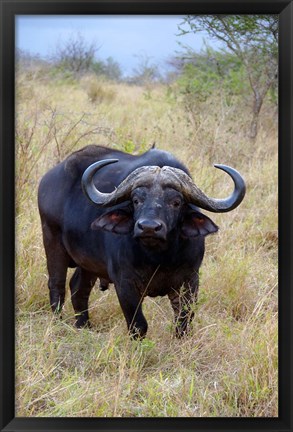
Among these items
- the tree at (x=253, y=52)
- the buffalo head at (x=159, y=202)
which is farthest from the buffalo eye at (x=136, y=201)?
the tree at (x=253, y=52)

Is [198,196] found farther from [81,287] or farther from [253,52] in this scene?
[253,52]

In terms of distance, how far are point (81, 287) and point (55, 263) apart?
0.25m

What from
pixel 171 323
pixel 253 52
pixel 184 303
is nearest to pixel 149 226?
pixel 184 303

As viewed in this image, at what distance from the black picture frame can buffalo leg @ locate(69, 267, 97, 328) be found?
1798 millimetres

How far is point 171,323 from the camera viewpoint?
5.48 meters

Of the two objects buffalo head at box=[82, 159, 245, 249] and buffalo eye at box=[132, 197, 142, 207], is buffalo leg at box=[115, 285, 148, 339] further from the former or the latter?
buffalo eye at box=[132, 197, 142, 207]

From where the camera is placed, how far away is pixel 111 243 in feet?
18.0

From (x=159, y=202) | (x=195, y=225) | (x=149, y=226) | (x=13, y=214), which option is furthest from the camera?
(x=195, y=225)

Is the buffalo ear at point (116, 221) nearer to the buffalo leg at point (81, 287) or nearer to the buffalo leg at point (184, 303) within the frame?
the buffalo leg at point (184, 303)

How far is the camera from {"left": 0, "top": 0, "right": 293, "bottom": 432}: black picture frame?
427cm

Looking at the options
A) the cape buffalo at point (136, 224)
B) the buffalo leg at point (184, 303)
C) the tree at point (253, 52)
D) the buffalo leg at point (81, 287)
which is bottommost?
the buffalo leg at point (81, 287)

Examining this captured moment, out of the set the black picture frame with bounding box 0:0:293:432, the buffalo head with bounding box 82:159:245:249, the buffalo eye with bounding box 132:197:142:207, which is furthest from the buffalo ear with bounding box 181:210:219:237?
the black picture frame with bounding box 0:0:293:432

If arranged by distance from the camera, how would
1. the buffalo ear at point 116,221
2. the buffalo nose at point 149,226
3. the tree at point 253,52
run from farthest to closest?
1. the tree at point 253,52
2. the buffalo ear at point 116,221
3. the buffalo nose at point 149,226

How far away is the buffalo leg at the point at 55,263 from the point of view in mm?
6172
